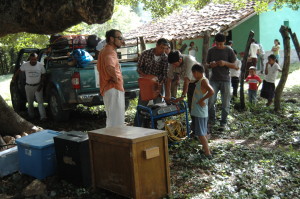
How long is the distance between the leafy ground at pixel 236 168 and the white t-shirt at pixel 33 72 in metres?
4.23

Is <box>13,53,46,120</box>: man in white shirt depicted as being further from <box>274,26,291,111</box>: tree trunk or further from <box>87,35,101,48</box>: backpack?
<box>274,26,291,111</box>: tree trunk

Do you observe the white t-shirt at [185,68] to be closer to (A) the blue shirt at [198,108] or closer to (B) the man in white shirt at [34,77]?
(A) the blue shirt at [198,108]

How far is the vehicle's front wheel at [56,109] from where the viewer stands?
329 inches

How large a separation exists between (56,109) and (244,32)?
13612 millimetres

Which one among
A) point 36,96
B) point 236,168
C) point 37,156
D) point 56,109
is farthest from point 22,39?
point 236,168

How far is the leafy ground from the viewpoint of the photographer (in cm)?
426

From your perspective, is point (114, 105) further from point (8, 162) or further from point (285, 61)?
point (285, 61)

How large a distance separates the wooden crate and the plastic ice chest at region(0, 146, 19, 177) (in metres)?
1.65

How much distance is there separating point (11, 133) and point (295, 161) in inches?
209

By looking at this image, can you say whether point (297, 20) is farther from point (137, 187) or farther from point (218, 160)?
point (137, 187)

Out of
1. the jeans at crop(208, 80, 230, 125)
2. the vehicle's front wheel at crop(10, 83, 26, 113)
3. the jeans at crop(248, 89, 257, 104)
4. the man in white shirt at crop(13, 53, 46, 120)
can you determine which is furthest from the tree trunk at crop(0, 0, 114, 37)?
the jeans at crop(248, 89, 257, 104)

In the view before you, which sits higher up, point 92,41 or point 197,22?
point 197,22

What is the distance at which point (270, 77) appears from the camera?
31.0 ft

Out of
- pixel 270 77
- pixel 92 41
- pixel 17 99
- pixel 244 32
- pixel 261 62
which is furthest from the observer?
pixel 244 32
